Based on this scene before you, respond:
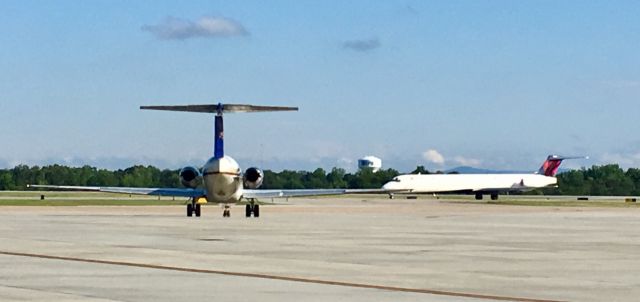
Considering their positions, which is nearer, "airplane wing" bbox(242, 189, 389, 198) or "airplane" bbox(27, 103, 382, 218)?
"airplane" bbox(27, 103, 382, 218)

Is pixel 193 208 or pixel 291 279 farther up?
pixel 193 208

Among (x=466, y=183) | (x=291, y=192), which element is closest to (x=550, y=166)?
(x=466, y=183)

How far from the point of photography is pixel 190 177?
65.3 meters

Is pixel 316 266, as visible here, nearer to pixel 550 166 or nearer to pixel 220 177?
pixel 220 177

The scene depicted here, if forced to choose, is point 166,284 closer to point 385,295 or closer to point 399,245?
point 385,295

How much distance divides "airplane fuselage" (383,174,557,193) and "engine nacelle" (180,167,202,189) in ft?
249

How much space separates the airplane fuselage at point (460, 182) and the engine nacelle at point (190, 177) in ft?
249

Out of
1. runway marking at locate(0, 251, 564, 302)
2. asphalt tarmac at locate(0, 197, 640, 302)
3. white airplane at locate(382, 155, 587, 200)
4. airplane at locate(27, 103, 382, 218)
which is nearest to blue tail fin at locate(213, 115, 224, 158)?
airplane at locate(27, 103, 382, 218)

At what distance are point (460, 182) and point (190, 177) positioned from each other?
82.1m

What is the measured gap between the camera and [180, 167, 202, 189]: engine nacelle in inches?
2569

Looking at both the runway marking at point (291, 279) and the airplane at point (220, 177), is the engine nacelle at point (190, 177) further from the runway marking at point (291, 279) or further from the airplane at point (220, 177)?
the runway marking at point (291, 279)

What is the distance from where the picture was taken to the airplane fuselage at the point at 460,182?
142 metres

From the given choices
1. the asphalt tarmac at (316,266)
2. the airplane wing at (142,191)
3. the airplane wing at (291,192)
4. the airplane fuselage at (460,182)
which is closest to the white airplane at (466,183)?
the airplane fuselage at (460,182)

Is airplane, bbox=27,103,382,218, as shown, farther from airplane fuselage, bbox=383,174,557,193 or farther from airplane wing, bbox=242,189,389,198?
airplane fuselage, bbox=383,174,557,193
